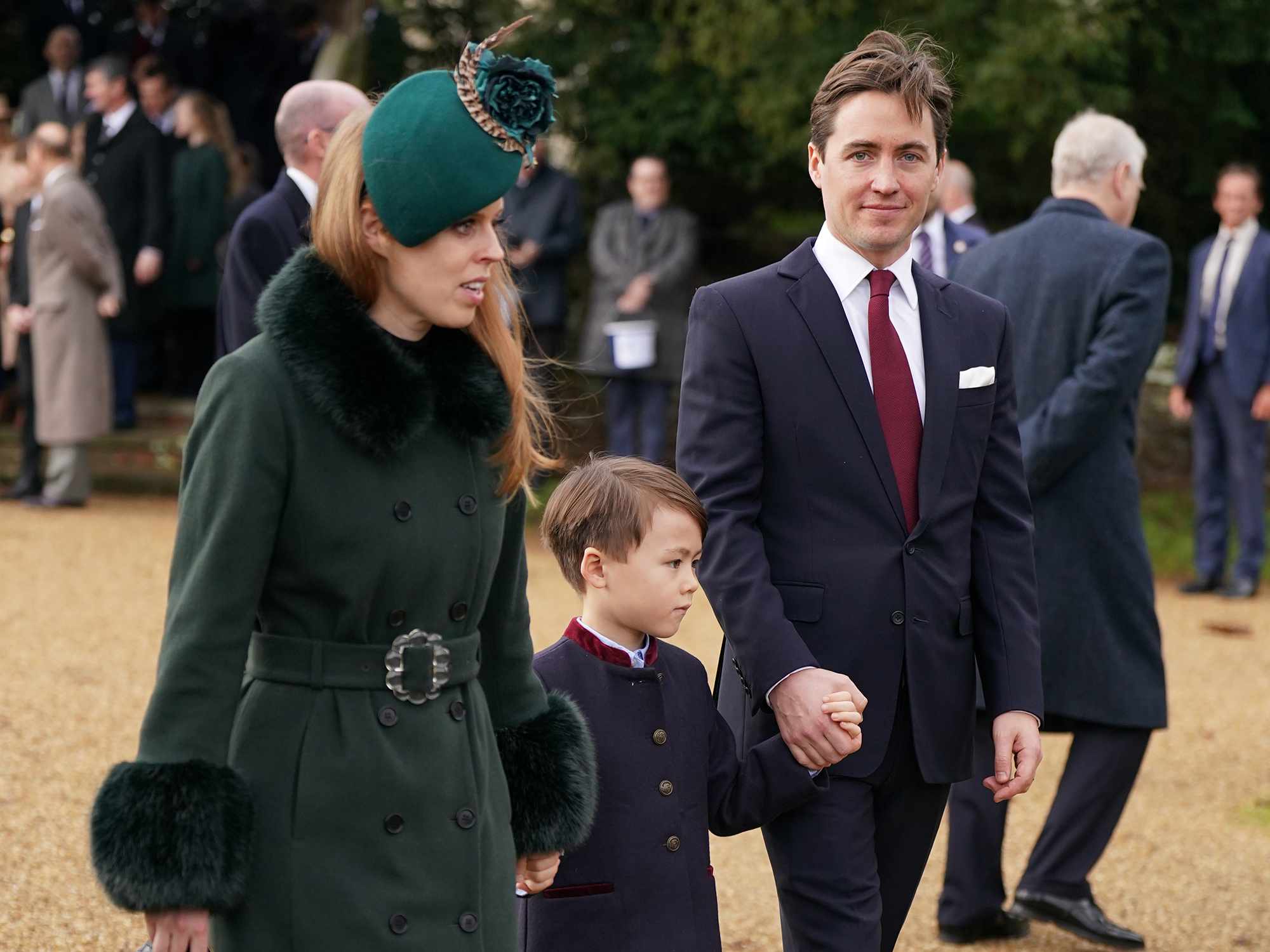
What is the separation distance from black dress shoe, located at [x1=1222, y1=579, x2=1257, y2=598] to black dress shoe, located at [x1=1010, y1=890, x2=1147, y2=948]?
5845mm

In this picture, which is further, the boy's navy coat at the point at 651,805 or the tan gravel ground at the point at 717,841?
the tan gravel ground at the point at 717,841

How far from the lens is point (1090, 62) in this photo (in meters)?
12.2

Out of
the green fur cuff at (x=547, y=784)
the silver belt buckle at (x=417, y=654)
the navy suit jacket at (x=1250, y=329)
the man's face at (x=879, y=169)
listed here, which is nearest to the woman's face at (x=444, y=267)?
the silver belt buckle at (x=417, y=654)

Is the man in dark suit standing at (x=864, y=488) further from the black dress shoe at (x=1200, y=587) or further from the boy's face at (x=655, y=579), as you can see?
the black dress shoe at (x=1200, y=587)

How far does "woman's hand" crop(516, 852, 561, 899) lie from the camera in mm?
2900

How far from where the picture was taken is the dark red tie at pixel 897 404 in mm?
3396

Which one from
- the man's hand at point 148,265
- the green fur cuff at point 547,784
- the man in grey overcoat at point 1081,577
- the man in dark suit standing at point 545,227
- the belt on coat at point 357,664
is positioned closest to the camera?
the belt on coat at point 357,664

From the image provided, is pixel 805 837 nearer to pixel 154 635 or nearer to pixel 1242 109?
pixel 154 635

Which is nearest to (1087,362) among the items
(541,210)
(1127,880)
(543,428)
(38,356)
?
(1127,880)

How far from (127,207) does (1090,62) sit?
21.9 feet

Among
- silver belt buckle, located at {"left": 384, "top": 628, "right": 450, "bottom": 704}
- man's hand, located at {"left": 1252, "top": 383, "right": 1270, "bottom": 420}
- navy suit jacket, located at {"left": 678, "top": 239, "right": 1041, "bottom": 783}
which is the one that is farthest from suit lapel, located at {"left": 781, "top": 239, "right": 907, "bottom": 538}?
man's hand, located at {"left": 1252, "top": 383, "right": 1270, "bottom": 420}

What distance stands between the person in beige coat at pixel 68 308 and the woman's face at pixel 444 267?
30.8 ft

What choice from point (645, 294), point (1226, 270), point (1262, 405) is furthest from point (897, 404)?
point (645, 294)

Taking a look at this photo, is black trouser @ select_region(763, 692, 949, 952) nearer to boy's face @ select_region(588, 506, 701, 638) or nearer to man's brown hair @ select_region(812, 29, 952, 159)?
boy's face @ select_region(588, 506, 701, 638)
